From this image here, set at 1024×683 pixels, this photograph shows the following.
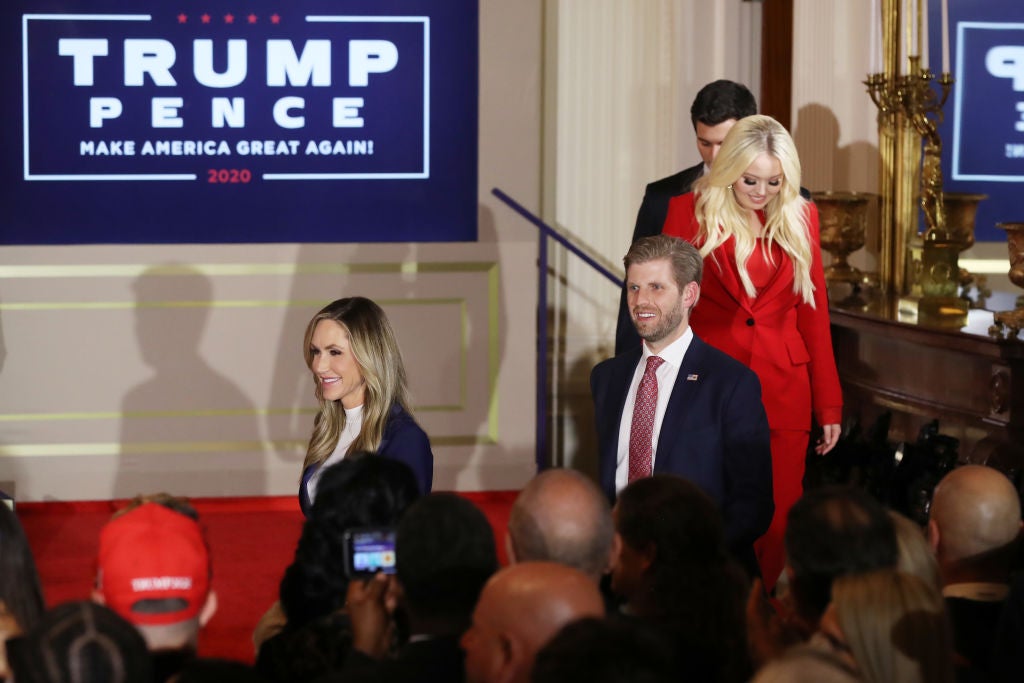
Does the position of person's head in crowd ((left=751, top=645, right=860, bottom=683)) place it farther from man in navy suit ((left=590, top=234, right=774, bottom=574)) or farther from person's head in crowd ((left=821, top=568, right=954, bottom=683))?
man in navy suit ((left=590, top=234, right=774, bottom=574))

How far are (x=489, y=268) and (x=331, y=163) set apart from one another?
815mm

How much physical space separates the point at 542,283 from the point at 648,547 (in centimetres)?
386

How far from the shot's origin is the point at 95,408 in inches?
242

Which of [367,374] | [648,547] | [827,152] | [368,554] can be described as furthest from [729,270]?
[827,152]

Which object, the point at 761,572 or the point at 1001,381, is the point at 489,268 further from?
the point at 761,572

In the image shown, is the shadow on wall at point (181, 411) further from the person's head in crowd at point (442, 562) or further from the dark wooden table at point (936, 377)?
the person's head in crowd at point (442, 562)

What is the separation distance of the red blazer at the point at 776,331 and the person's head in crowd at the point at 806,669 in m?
2.18

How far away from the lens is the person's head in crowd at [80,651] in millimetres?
1741

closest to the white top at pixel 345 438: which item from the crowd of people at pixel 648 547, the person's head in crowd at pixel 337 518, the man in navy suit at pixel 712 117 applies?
the crowd of people at pixel 648 547

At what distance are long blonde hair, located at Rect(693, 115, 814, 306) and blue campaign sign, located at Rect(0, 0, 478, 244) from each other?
105 inches

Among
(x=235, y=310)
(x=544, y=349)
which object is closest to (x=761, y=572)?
(x=544, y=349)

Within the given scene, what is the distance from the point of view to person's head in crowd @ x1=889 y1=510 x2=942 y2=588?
2.33m

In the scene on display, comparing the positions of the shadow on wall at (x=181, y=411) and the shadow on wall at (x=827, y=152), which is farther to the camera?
the shadow on wall at (x=827, y=152)

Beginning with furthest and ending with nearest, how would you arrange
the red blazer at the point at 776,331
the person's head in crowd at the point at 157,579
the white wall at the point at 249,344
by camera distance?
the white wall at the point at 249,344
the red blazer at the point at 776,331
the person's head in crowd at the point at 157,579
